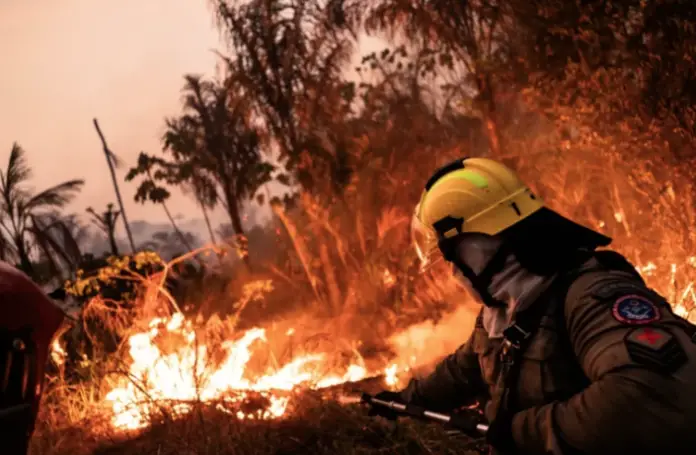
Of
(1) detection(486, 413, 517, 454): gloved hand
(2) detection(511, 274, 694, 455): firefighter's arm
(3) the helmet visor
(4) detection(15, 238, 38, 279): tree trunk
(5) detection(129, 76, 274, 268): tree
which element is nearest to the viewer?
(2) detection(511, 274, 694, 455): firefighter's arm

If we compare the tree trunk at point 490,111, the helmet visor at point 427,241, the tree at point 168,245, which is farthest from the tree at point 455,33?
the tree at point 168,245

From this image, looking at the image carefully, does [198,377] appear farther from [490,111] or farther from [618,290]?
[490,111]

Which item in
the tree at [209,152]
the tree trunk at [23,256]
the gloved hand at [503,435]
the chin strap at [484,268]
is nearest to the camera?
the gloved hand at [503,435]

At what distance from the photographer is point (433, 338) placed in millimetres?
8078

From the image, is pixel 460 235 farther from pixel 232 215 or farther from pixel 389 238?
pixel 232 215

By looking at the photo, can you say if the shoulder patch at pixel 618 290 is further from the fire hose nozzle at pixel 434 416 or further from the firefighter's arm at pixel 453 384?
the firefighter's arm at pixel 453 384

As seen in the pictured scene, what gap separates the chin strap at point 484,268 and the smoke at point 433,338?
4.81 m

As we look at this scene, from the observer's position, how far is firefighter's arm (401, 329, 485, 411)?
2516mm

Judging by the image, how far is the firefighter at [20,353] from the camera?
7.70 ft

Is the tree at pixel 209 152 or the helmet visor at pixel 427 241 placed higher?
the tree at pixel 209 152

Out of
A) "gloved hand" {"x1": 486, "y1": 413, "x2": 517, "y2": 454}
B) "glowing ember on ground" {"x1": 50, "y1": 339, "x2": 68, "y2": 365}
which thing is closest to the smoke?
"glowing ember on ground" {"x1": 50, "y1": 339, "x2": 68, "y2": 365}

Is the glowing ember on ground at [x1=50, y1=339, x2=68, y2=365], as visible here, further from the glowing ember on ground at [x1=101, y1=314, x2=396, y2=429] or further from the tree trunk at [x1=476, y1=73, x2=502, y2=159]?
the tree trunk at [x1=476, y1=73, x2=502, y2=159]

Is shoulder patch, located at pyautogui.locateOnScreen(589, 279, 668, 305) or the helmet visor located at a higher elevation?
the helmet visor

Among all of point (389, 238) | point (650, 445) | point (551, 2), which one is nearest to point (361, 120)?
point (389, 238)
